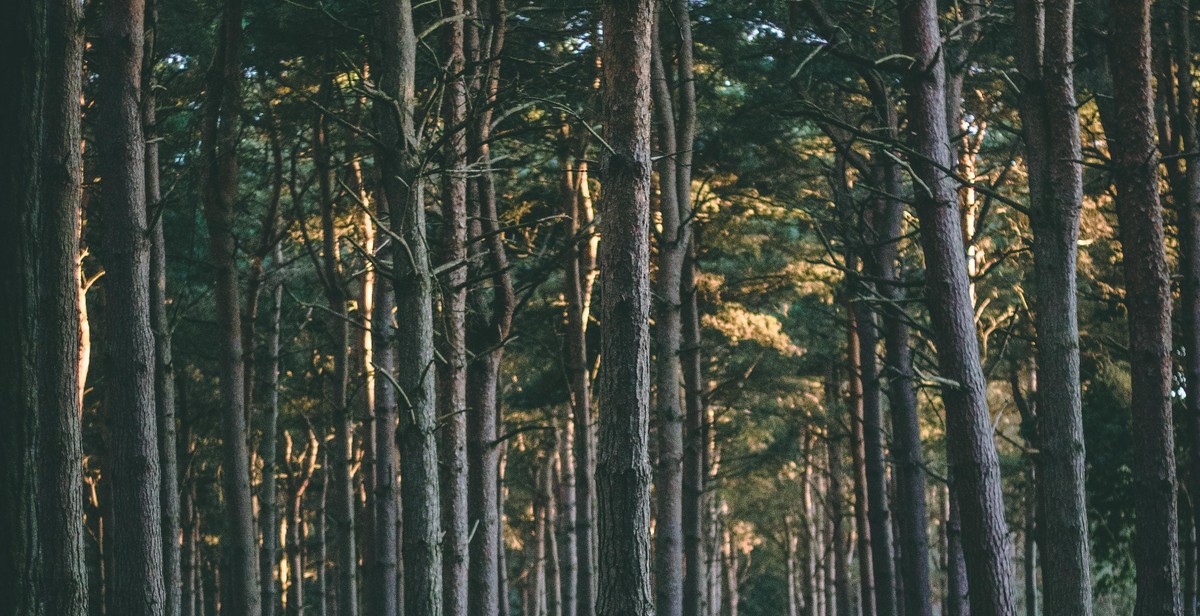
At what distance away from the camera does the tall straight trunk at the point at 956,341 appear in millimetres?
7445

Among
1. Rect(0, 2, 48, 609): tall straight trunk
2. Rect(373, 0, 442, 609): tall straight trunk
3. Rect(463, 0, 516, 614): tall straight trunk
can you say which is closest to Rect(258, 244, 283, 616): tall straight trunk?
Rect(463, 0, 516, 614): tall straight trunk

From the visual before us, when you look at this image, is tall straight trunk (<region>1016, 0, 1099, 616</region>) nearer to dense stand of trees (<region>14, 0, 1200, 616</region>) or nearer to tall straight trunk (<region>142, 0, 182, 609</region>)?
dense stand of trees (<region>14, 0, 1200, 616</region>)

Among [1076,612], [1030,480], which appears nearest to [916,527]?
[1076,612]

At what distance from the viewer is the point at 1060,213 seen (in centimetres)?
824

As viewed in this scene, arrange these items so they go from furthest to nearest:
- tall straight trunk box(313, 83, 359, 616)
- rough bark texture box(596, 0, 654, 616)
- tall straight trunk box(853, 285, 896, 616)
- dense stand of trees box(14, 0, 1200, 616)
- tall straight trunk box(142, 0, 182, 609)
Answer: tall straight trunk box(853, 285, 896, 616)
tall straight trunk box(313, 83, 359, 616)
tall straight trunk box(142, 0, 182, 609)
dense stand of trees box(14, 0, 1200, 616)
rough bark texture box(596, 0, 654, 616)

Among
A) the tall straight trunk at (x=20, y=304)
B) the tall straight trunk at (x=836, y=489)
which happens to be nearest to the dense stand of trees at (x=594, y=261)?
the tall straight trunk at (x=20, y=304)

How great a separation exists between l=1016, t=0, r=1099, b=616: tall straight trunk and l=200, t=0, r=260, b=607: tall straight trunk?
7.80 m

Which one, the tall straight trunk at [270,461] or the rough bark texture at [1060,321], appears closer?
the rough bark texture at [1060,321]

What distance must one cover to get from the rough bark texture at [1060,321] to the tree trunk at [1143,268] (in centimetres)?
92

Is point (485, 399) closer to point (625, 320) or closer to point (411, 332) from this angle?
point (411, 332)

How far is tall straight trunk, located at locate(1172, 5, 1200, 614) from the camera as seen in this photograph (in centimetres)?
1055

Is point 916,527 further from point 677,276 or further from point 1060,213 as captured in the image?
point 1060,213

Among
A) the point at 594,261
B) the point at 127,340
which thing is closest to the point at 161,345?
the point at 127,340

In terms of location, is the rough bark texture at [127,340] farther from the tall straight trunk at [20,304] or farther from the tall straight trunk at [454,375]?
the tall straight trunk at [20,304]
